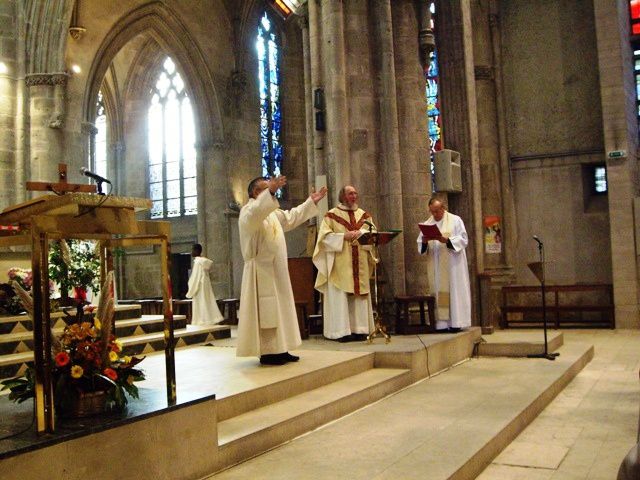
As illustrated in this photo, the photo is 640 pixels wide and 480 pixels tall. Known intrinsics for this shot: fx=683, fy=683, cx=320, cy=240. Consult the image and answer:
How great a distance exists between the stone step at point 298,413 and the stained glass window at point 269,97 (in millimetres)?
14797

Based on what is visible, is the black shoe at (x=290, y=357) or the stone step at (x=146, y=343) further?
the black shoe at (x=290, y=357)

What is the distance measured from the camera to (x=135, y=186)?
20.9 meters

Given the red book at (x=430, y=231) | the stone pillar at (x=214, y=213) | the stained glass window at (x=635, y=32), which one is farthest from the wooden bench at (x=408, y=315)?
the stone pillar at (x=214, y=213)

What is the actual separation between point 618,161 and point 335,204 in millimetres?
7628

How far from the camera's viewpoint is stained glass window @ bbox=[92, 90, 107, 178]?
2109cm

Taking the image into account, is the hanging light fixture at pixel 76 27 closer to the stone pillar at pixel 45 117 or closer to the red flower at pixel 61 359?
the stone pillar at pixel 45 117

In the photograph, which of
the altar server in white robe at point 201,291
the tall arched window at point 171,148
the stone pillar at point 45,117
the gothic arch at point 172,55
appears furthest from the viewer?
the tall arched window at point 171,148

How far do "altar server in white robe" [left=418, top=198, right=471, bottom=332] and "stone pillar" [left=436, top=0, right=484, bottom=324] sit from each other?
204cm

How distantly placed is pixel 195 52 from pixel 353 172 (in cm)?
1133

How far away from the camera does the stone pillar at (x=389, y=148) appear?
28.7ft

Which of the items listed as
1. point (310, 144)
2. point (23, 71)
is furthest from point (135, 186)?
point (310, 144)

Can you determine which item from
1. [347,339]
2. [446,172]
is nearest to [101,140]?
[446,172]

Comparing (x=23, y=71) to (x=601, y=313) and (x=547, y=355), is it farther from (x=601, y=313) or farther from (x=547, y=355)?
(x=601, y=313)

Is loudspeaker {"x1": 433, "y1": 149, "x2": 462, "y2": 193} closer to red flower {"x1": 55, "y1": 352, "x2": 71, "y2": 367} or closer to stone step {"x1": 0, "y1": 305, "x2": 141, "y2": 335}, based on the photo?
stone step {"x1": 0, "y1": 305, "x2": 141, "y2": 335}
